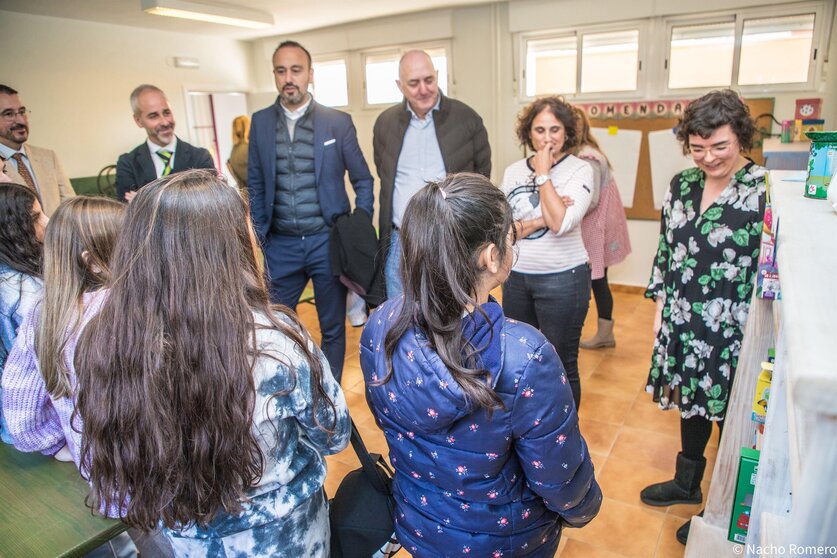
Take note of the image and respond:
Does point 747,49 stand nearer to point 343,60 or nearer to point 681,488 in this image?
point 681,488

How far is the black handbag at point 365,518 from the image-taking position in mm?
1270

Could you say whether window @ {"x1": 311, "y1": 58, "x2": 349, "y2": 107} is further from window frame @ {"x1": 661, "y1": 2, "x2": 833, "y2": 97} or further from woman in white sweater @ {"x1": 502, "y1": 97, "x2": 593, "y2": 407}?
woman in white sweater @ {"x1": 502, "y1": 97, "x2": 593, "y2": 407}

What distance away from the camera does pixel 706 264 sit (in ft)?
5.53

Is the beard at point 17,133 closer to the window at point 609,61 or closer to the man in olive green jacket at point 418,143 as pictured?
the man in olive green jacket at point 418,143

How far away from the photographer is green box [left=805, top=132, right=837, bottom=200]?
911mm

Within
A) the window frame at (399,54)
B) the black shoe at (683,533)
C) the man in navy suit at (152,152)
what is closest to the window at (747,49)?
the window frame at (399,54)

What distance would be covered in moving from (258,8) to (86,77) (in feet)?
6.11

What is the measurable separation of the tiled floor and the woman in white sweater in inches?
23.8

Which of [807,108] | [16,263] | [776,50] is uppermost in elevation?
[776,50]

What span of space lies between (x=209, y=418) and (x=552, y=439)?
25.1 inches

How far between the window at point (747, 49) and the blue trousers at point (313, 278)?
341 cm

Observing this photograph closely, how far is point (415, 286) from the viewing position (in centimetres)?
104

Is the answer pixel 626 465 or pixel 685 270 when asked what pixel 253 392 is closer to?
pixel 685 270

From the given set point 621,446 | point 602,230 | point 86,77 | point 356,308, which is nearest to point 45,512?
point 356,308
